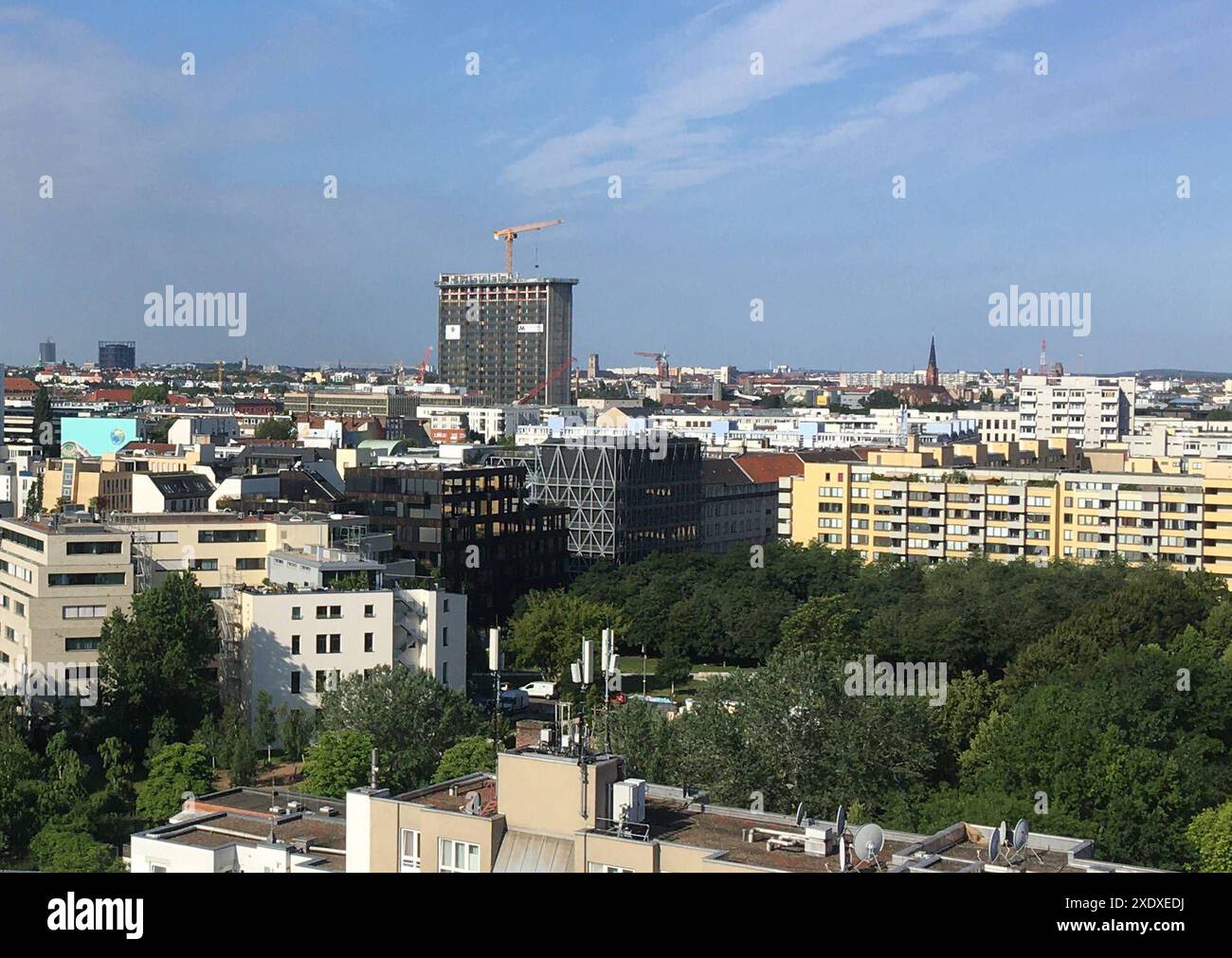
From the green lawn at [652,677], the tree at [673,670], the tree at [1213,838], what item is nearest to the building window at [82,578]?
the green lawn at [652,677]

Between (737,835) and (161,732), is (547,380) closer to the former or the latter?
(161,732)

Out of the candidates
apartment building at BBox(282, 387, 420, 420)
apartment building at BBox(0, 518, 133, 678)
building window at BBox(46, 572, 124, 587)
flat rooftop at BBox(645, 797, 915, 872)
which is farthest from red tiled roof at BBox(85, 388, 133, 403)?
flat rooftop at BBox(645, 797, 915, 872)

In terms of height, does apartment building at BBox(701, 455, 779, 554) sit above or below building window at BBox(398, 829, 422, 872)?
above

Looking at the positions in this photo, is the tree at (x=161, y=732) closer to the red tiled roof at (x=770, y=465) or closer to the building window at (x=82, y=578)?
the building window at (x=82, y=578)

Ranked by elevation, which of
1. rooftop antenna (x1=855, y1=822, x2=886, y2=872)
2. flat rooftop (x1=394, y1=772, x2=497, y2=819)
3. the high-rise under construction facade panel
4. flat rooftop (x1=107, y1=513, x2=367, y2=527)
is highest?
the high-rise under construction facade panel

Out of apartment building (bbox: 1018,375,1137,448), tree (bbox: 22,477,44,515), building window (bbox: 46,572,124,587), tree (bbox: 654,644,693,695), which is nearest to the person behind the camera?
building window (bbox: 46,572,124,587)

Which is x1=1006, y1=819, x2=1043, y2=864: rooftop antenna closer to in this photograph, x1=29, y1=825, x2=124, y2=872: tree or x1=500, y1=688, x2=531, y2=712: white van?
x1=29, y1=825, x2=124, y2=872: tree
